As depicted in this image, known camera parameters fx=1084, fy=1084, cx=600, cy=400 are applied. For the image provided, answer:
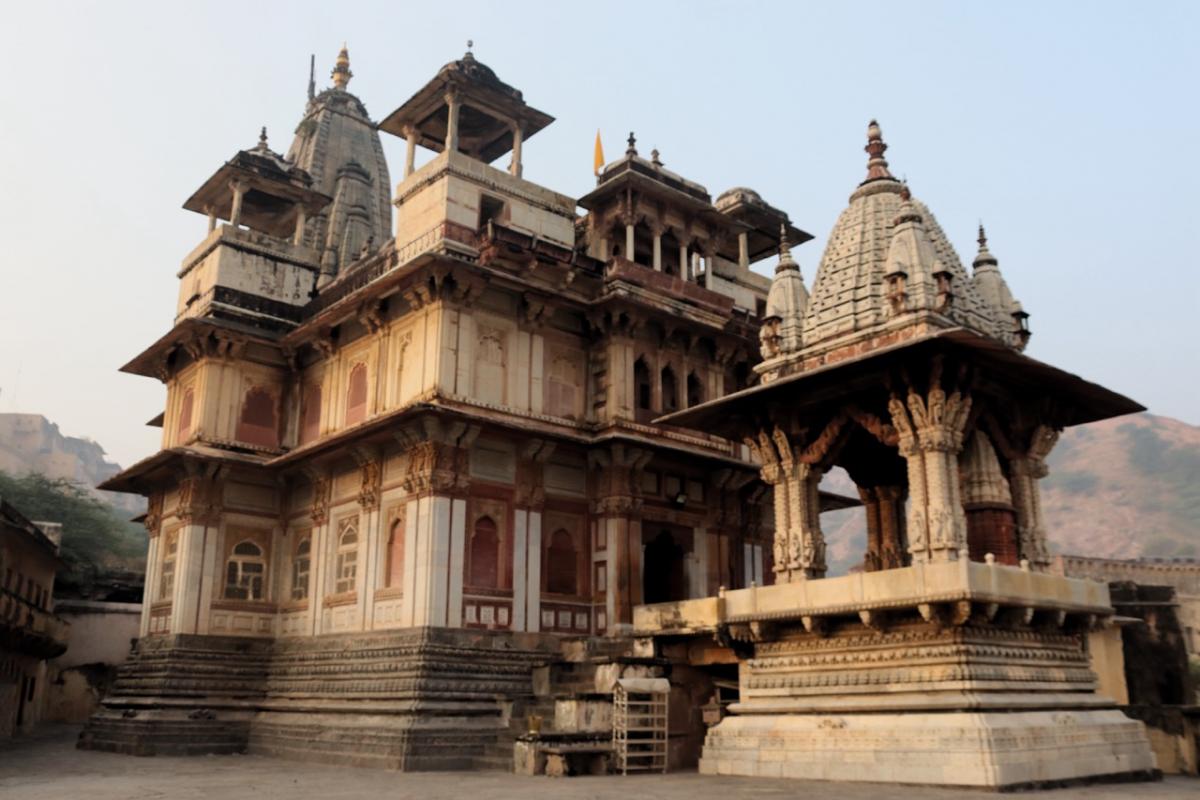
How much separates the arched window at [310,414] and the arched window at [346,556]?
2884 mm

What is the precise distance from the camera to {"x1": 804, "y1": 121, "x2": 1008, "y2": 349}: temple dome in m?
17.0

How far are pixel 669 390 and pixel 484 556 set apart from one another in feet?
19.4

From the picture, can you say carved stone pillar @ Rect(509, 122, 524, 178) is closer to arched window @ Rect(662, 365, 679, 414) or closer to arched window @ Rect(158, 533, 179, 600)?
arched window @ Rect(662, 365, 679, 414)

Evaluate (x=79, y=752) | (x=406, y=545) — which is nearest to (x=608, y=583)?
(x=406, y=545)

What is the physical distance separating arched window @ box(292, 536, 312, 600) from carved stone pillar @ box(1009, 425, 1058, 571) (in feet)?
49.1

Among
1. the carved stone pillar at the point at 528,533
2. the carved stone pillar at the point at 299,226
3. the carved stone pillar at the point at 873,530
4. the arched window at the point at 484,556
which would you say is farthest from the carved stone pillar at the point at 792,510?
the carved stone pillar at the point at 299,226

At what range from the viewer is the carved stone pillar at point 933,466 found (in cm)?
1480

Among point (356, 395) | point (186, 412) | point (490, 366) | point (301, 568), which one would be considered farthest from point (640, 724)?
point (186, 412)

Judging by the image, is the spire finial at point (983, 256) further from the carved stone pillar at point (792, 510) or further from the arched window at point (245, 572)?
the arched window at point (245, 572)

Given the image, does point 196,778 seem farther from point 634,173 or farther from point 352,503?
point 634,173

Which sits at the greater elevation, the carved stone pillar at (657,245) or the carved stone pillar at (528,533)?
the carved stone pillar at (657,245)

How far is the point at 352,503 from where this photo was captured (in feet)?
75.3

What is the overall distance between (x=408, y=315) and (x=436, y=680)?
7.43 m

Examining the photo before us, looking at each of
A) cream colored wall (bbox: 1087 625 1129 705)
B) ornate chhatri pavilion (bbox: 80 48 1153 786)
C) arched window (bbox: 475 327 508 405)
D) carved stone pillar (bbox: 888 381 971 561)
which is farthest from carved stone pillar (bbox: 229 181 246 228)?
cream colored wall (bbox: 1087 625 1129 705)
